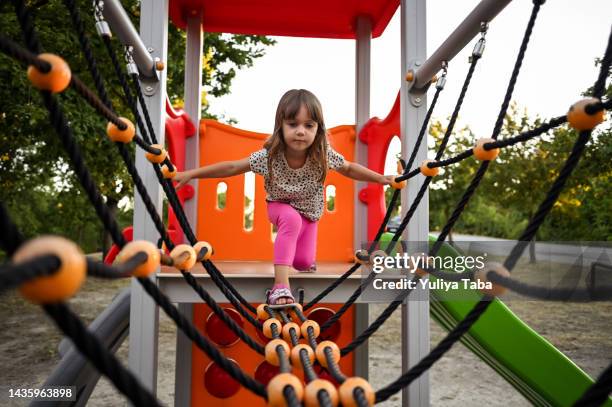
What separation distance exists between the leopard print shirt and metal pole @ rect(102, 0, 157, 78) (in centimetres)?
47

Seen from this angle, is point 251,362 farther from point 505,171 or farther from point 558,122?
point 505,171

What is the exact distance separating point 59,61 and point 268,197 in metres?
1.13

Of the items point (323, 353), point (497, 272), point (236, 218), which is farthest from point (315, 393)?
point (236, 218)

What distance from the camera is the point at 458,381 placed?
3043 millimetres

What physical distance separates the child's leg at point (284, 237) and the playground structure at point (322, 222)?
65 millimetres

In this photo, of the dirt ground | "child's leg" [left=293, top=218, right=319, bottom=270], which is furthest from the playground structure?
the dirt ground

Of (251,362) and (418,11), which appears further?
(251,362)

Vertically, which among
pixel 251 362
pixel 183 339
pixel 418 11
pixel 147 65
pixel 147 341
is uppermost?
pixel 418 11

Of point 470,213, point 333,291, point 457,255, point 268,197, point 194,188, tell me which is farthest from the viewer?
point 470,213

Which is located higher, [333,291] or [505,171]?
[505,171]

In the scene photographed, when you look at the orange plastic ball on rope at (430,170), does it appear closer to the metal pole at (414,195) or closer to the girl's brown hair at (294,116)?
the metal pole at (414,195)

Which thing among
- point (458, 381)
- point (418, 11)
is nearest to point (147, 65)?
point (418, 11)

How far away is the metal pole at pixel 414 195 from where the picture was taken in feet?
4.64

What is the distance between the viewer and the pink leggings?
4.90 ft
